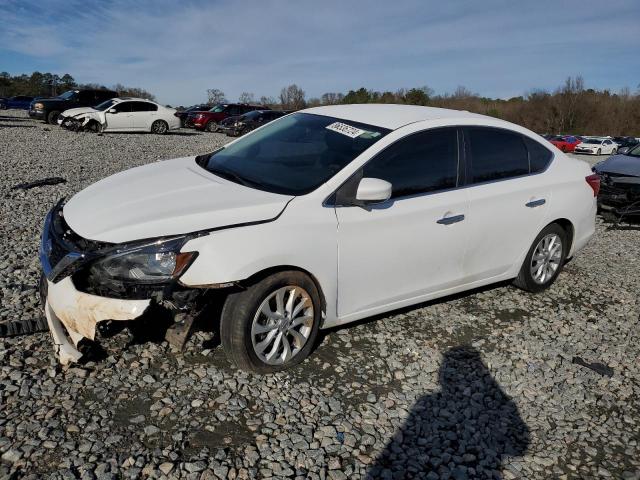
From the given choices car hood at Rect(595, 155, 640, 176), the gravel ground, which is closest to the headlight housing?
the gravel ground

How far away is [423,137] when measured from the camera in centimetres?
408

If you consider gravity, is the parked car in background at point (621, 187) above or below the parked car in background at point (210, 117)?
below

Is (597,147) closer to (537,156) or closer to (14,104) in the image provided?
(537,156)

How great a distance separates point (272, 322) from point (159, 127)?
2089 cm

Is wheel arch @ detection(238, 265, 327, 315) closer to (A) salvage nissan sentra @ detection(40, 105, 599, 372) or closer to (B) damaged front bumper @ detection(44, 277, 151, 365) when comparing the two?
(A) salvage nissan sentra @ detection(40, 105, 599, 372)

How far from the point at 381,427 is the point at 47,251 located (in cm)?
236

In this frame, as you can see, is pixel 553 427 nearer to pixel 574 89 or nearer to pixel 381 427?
pixel 381 427

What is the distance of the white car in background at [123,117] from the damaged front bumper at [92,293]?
1890 centimetres

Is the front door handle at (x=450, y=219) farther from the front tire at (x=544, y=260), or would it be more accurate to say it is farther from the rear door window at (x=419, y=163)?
the front tire at (x=544, y=260)

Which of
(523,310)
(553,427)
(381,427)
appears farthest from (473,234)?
(381,427)

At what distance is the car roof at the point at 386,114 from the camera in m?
4.15

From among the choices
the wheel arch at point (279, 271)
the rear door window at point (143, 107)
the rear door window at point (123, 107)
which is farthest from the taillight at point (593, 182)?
the rear door window at point (143, 107)

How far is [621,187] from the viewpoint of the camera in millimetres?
9047

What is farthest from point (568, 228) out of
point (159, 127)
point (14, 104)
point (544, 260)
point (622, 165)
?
point (14, 104)
